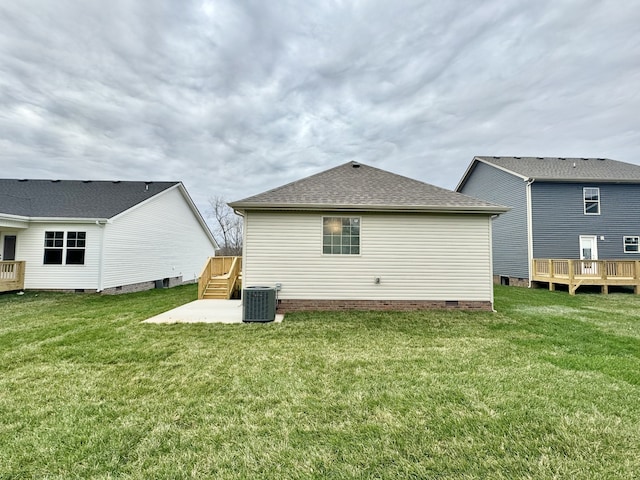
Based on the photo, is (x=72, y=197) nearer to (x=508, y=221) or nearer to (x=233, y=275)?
(x=233, y=275)

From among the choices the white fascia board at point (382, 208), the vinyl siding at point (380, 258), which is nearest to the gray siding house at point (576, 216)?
the white fascia board at point (382, 208)

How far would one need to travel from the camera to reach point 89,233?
1148 cm

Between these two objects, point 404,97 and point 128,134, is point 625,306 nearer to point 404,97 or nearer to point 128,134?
point 404,97

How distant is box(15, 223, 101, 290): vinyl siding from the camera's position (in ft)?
37.1

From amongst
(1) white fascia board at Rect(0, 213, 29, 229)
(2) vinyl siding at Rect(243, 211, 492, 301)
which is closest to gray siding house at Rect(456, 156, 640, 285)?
(2) vinyl siding at Rect(243, 211, 492, 301)

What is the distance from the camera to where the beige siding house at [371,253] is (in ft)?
25.7

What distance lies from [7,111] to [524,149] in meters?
33.2

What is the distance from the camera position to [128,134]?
1705cm

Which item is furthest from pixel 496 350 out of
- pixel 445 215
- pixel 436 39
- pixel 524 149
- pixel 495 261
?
pixel 524 149

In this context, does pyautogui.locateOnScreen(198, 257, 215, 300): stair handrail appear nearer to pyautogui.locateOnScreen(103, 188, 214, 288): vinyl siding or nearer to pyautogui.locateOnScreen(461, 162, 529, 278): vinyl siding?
pyautogui.locateOnScreen(103, 188, 214, 288): vinyl siding

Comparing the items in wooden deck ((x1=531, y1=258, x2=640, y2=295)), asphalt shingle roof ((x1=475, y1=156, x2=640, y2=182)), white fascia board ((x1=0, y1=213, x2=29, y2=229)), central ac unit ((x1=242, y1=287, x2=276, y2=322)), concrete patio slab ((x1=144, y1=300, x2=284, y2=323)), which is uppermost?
asphalt shingle roof ((x1=475, y1=156, x2=640, y2=182))

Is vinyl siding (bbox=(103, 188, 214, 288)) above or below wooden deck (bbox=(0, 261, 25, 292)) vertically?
above

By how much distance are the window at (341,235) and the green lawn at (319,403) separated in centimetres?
267

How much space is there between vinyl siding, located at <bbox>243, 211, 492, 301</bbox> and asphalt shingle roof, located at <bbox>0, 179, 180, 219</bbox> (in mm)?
8502
